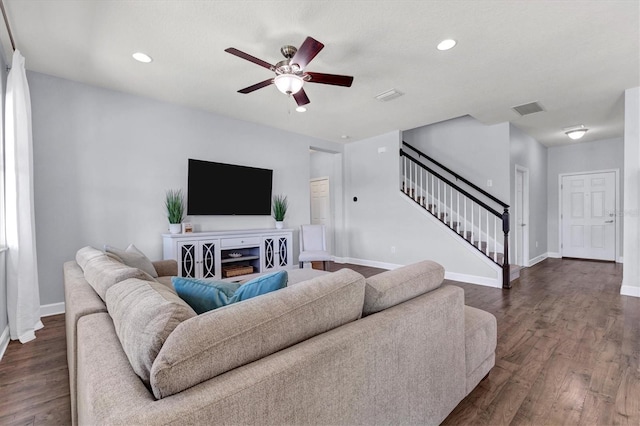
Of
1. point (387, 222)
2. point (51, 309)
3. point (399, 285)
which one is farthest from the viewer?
point (387, 222)

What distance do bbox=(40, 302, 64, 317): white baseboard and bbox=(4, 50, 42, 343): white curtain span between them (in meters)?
0.57

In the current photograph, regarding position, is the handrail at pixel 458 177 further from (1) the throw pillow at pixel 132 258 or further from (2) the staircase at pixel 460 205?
(1) the throw pillow at pixel 132 258

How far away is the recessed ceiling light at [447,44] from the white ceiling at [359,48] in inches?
2.3

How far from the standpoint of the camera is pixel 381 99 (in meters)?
3.87

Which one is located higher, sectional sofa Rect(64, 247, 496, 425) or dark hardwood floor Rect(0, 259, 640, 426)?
sectional sofa Rect(64, 247, 496, 425)

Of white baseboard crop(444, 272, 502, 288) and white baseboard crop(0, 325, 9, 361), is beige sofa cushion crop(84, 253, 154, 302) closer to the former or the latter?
white baseboard crop(0, 325, 9, 361)

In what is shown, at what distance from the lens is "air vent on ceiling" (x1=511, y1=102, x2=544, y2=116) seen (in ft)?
13.5

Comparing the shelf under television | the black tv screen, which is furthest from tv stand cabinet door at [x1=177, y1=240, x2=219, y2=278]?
the black tv screen

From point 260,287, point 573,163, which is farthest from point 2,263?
point 573,163

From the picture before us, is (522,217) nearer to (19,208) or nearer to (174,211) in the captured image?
(174,211)

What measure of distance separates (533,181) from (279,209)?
207 inches

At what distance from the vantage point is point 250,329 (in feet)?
2.81

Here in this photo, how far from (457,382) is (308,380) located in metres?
1.08

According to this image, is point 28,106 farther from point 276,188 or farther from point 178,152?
point 276,188
